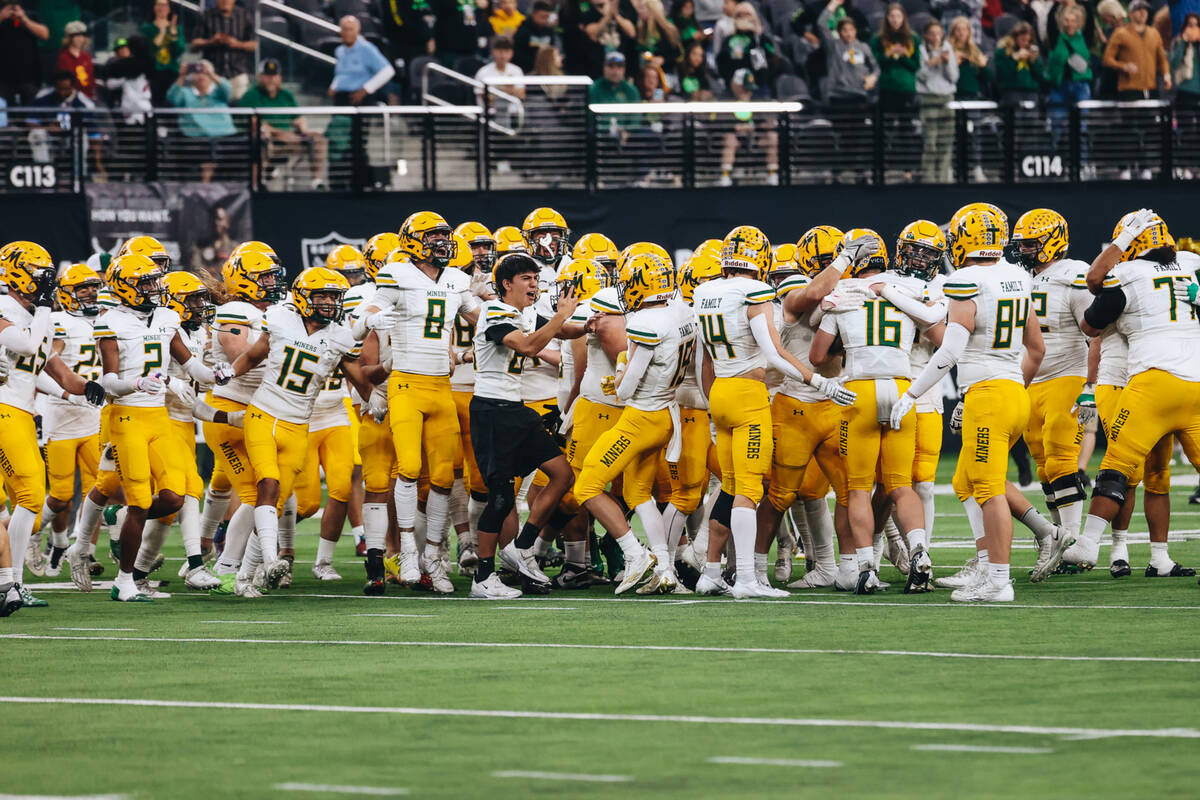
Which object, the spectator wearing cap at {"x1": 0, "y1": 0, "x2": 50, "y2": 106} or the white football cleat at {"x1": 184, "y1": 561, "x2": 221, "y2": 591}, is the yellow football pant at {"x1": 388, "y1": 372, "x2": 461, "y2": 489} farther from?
the spectator wearing cap at {"x1": 0, "y1": 0, "x2": 50, "y2": 106}

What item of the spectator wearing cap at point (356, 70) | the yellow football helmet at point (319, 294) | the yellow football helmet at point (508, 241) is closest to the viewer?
the yellow football helmet at point (319, 294)

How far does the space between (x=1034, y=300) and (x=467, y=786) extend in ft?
23.3

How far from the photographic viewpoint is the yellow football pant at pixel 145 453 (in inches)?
424

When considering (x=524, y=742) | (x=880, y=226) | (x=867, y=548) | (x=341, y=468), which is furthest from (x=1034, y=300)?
(x=880, y=226)

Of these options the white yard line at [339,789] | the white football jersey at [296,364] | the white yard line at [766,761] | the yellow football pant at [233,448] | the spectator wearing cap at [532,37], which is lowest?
the white yard line at [766,761]

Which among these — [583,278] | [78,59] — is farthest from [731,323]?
[78,59]

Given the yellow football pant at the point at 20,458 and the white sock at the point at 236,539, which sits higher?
the yellow football pant at the point at 20,458

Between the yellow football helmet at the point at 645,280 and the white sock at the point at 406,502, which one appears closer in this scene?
the yellow football helmet at the point at 645,280

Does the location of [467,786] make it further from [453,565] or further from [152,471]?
[453,565]

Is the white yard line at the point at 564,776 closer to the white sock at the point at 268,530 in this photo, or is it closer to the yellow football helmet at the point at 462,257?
the white sock at the point at 268,530

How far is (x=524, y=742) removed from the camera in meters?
5.97

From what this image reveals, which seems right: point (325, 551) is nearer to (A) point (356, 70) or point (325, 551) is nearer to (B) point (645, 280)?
(B) point (645, 280)

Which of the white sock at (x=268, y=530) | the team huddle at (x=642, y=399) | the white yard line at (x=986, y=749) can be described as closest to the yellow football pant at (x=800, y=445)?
the team huddle at (x=642, y=399)

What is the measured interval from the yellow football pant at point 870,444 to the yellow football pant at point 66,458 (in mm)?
5471
